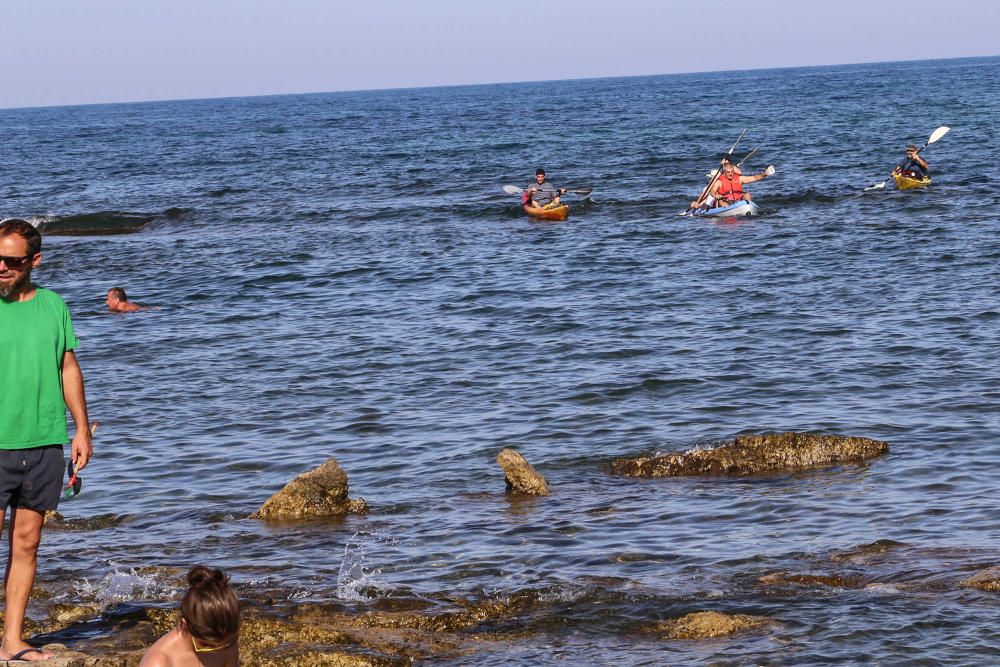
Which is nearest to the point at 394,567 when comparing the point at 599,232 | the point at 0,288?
the point at 0,288

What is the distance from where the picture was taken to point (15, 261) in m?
5.72

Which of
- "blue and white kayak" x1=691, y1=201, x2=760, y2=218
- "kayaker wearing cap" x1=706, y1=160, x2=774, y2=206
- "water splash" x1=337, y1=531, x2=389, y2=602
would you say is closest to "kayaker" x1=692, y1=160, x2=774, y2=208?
"kayaker wearing cap" x1=706, y1=160, x2=774, y2=206

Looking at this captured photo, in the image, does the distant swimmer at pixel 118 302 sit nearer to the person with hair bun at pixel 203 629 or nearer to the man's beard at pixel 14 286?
the man's beard at pixel 14 286

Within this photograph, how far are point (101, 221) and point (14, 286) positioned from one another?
28.2m

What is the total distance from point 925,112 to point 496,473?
178 feet

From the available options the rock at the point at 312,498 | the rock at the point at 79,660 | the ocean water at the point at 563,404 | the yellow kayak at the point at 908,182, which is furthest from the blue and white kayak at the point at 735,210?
the rock at the point at 79,660

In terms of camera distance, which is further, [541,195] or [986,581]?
[541,195]

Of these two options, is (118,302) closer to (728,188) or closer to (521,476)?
(521,476)

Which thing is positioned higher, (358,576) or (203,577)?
(203,577)

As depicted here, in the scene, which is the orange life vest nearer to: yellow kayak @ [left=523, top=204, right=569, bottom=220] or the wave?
yellow kayak @ [left=523, top=204, right=569, bottom=220]

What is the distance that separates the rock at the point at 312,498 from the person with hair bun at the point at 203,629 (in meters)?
4.66

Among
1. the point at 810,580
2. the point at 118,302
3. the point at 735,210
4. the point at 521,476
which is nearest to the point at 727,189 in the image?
the point at 735,210

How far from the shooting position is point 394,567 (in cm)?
842

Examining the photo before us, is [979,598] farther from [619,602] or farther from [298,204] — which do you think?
[298,204]
